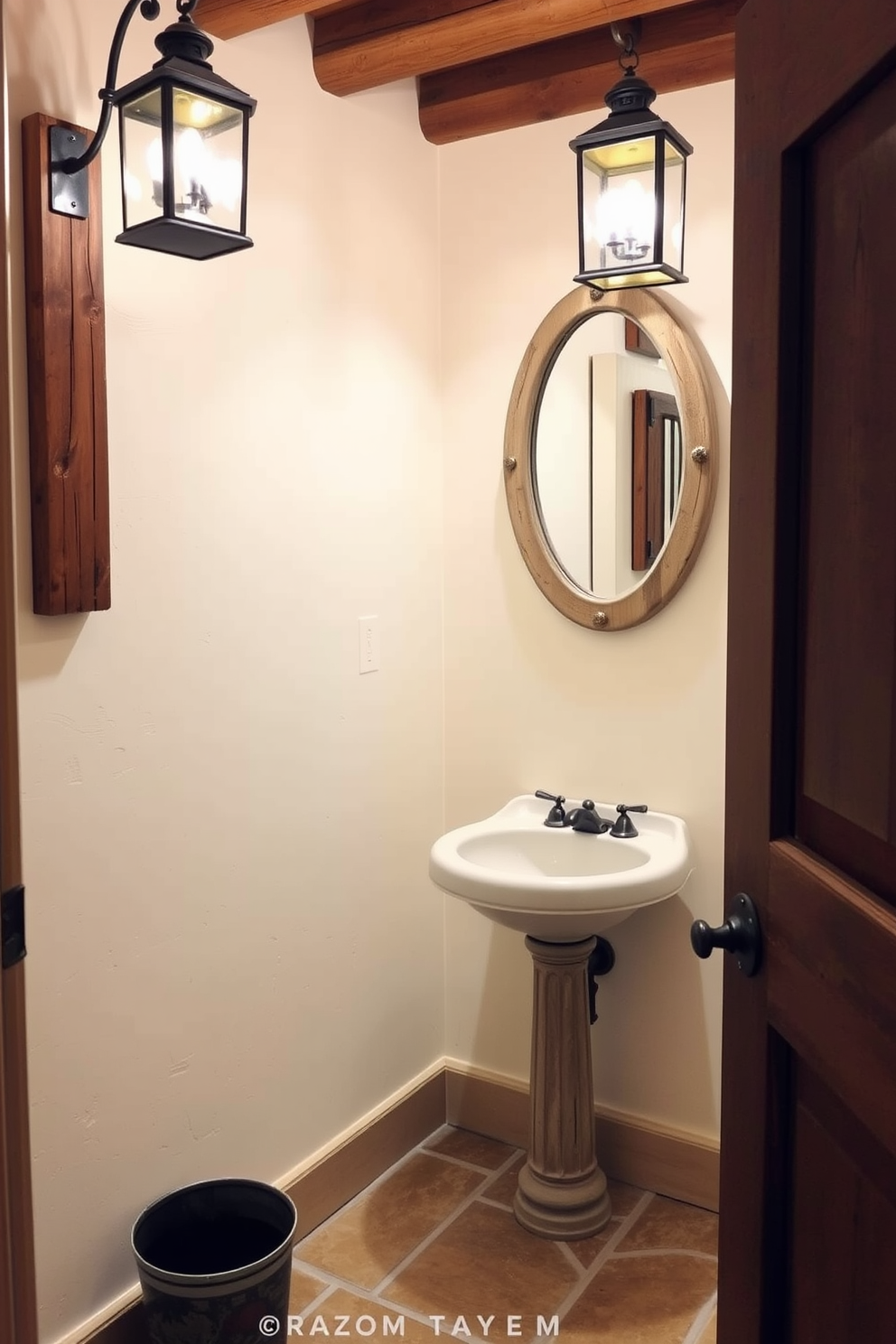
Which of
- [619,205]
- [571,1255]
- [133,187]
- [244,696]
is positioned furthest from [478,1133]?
[133,187]

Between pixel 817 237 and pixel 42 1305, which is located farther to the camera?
pixel 42 1305

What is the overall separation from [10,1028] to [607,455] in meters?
1.74

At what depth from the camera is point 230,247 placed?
5.47 ft

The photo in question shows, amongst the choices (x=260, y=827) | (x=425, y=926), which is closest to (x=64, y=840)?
(x=260, y=827)

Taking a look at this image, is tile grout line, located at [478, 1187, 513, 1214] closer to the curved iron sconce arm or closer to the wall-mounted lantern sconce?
the wall-mounted lantern sconce

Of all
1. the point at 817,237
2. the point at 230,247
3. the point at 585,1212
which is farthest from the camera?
the point at 585,1212

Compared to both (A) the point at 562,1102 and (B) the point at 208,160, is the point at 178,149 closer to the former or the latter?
(B) the point at 208,160

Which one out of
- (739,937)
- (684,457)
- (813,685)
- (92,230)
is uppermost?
(92,230)

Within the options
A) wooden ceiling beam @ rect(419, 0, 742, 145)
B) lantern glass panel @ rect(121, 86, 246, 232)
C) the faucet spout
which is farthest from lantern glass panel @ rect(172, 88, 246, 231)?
the faucet spout

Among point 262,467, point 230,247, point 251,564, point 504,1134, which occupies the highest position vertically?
point 230,247

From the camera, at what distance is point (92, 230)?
174 cm

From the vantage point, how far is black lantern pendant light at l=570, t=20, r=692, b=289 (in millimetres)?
1848

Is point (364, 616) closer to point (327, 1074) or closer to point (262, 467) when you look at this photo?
point (262, 467)

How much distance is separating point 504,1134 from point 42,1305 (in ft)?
4.03
